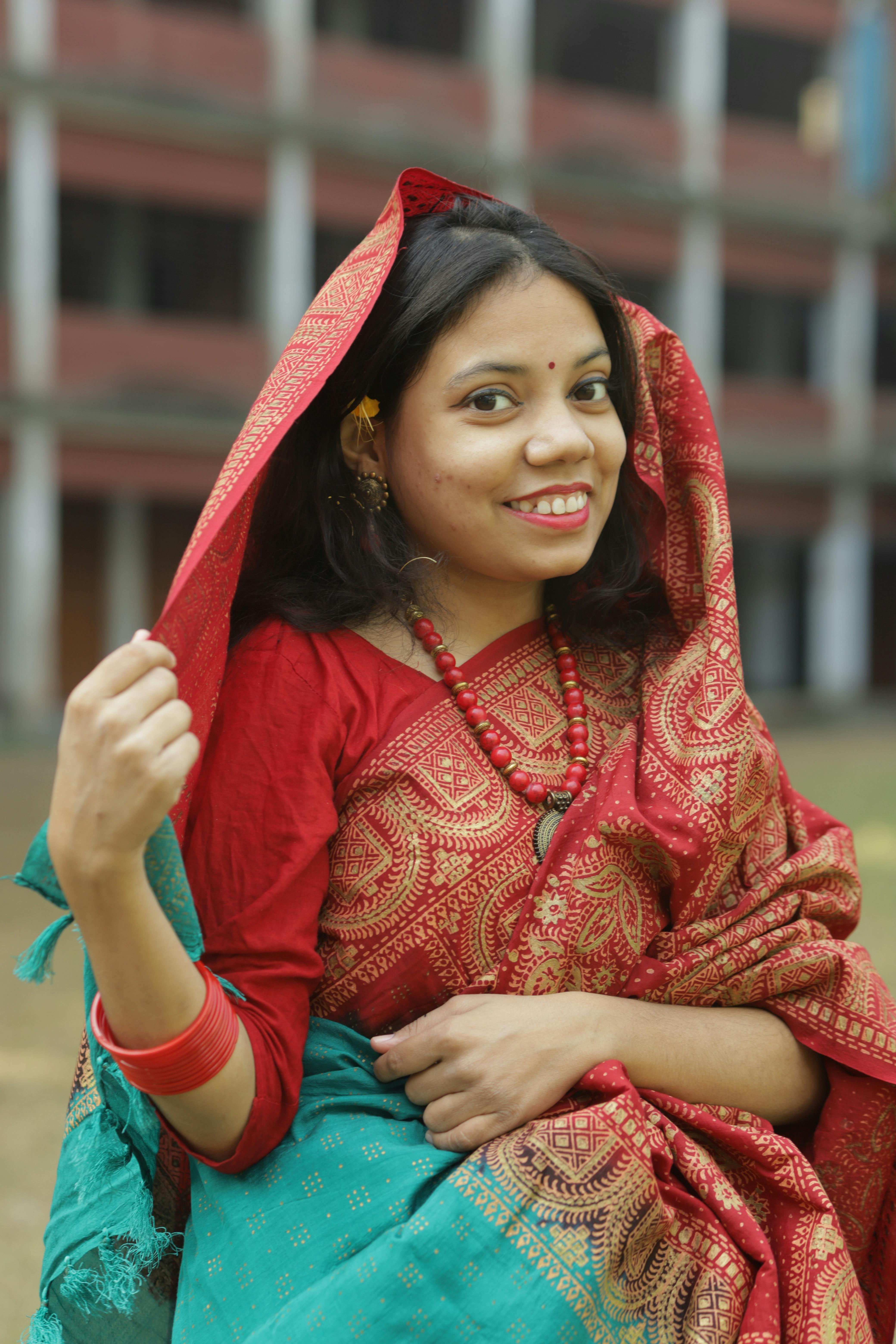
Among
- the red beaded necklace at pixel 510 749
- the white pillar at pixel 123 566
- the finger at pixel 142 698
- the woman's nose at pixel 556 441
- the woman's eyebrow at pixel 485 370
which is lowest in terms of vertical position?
the white pillar at pixel 123 566

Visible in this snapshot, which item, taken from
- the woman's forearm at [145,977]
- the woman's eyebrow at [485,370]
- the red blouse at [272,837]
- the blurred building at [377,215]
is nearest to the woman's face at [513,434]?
the woman's eyebrow at [485,370]

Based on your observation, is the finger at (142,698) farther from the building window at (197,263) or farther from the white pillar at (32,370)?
the building window at (197,263)

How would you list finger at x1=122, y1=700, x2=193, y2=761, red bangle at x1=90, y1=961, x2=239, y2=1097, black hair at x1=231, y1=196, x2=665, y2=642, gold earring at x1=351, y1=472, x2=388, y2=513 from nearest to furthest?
finger at x1=122, y1=700, x2=193, y2=761, red bangle at x1=90, y1=961, x2=239, y2=1097, black hair at x1=231, y1=196, x2=665, y2=642, gold earring at x1=351, y1=472, x2=388, y2=513

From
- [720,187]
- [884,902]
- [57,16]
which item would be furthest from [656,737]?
[720,187]

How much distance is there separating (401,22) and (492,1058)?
16411 mm

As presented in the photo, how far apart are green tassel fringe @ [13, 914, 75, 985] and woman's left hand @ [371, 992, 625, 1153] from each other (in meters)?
0.41

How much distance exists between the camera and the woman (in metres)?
1.36

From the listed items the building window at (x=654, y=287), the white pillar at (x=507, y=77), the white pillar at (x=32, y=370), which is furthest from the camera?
the building window at (x=654, y=287)

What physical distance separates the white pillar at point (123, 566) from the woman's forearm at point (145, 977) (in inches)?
515

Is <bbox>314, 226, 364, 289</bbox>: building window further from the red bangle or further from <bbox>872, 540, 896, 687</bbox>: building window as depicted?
the red bangle

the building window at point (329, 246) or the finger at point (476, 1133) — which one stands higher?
the building window at point (329, 246)

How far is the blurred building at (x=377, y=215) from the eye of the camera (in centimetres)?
1291

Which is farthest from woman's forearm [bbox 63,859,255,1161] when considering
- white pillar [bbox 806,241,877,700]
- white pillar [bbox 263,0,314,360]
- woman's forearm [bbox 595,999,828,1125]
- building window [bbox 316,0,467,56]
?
white pillar [bbox 806,241,877,700]

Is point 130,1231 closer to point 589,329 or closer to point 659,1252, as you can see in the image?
point 659,1252
